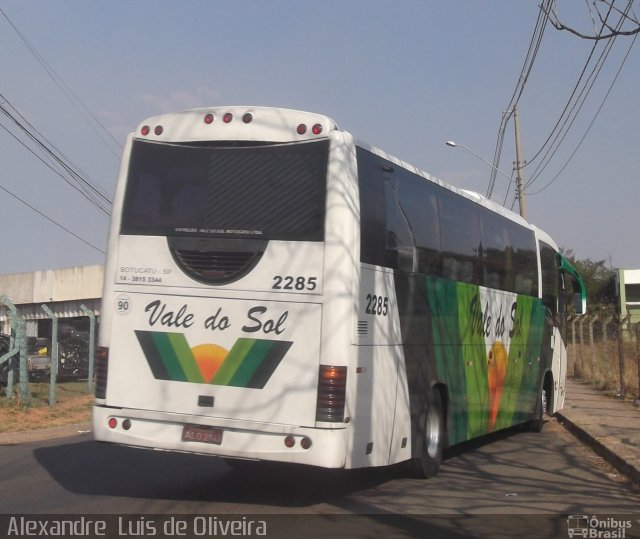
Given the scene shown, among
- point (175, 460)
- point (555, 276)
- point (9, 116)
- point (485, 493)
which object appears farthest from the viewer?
point (9, 116)

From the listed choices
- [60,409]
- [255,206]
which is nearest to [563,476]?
[255,206]

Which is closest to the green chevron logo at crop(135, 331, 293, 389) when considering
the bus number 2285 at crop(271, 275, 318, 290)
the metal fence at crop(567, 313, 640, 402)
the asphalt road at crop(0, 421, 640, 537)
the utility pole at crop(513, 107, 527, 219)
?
the bus number 2285 at crop(271, 275, 318, 290)

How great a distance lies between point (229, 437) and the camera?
7.66m

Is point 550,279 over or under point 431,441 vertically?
over

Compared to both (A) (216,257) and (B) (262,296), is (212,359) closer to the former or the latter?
(B) (262,296)

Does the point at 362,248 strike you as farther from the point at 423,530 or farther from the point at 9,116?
the point at 9,116

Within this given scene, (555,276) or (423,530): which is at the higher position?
(555,276)

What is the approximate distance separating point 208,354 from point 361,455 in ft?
5.73

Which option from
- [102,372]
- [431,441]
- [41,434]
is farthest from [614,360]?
[102,372]

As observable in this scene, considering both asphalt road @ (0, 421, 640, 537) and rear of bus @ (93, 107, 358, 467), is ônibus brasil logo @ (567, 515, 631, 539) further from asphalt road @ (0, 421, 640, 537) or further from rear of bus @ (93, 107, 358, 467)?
rear of bus @ (93, 107, 358, 467)

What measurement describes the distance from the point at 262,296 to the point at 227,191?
1.15 metres

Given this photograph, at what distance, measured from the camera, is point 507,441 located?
46.0 feet

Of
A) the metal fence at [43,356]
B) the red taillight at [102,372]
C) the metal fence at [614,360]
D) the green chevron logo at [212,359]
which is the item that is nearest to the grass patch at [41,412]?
the metal fence at [43,356]

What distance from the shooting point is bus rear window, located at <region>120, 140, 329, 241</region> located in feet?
25.7
